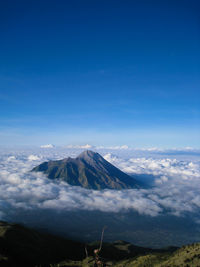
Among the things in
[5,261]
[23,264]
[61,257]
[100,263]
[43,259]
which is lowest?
[61,257]

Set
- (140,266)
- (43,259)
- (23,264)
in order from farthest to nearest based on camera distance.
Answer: (43,259) < (23,264) < (140,266)

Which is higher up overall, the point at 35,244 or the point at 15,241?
the point at 15,241

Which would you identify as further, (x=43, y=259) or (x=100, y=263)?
(x=43, y=259)

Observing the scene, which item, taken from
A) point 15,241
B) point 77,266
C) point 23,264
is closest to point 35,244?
point 15,241

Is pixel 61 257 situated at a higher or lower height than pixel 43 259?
lower

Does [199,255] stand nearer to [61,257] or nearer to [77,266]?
[77,266]

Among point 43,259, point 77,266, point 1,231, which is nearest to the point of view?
point 77,266

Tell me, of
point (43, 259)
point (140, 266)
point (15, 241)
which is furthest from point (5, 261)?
point (140, 266)

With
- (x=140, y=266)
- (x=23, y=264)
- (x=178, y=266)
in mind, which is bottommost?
(x=23, y=264)

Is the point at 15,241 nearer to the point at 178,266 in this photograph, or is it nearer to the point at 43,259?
the point at 43,259
